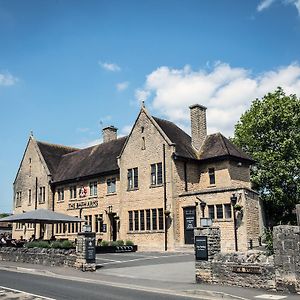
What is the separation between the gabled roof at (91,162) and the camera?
3762cm

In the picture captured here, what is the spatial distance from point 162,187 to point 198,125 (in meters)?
6.06

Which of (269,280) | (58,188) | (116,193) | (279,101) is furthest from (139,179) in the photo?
(269,280)

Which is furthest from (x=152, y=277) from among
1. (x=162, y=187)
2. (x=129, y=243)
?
(x=129, y=243)

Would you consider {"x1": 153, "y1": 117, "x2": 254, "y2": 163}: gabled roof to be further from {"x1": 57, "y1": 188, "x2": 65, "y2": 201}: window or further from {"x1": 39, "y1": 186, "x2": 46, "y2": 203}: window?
{"x1": 39, "y1": 186, "x2": 46, "y2": 203}: window

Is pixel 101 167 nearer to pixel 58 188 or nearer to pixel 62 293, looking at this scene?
pixel 58 188

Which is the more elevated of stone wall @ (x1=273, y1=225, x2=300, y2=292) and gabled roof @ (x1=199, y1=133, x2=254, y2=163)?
gabled roof @ (x1=199, y1=133, x2=254, y2=163)

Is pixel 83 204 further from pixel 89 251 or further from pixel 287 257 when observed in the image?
pixel 287 257

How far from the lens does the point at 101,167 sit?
3775 cm

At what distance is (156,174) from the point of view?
107ft

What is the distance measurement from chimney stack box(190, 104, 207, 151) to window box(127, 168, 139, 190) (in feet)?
17.1

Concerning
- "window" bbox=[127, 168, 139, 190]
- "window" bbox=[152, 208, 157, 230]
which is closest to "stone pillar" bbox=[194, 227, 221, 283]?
"window" bbox=[152, 208, 157, 230]

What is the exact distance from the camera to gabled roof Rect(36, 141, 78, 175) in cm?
4456

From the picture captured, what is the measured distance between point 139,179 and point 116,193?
3196 mm

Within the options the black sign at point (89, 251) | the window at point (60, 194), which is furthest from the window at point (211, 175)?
the window at point (60, 194)
